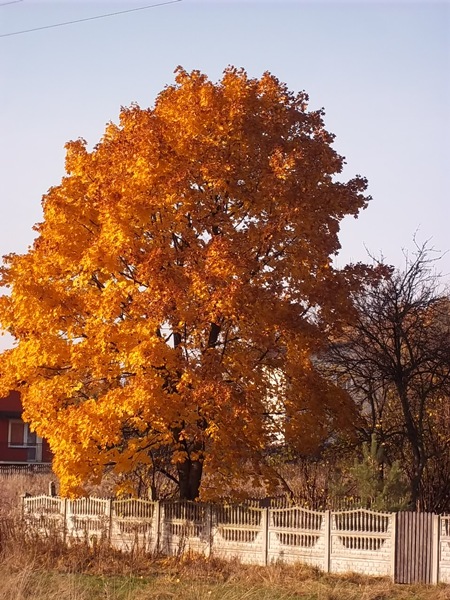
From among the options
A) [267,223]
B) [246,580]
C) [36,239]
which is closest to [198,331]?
[267,223]

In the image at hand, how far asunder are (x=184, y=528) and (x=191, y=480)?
59.6 inches

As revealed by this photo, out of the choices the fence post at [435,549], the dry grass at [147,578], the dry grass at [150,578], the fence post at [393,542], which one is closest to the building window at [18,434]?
the dry grass at [147,578]

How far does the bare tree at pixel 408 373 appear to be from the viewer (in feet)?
86.7

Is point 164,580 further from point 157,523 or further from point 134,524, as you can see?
Answer: point 134,524

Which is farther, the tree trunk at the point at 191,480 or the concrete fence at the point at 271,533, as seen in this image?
the tree trunk at the point at 191,480

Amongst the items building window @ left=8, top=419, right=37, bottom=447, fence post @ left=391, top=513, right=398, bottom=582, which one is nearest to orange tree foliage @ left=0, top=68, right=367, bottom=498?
fence post @ left=391, top=513, right=398, bottom=582

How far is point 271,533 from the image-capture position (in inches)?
898

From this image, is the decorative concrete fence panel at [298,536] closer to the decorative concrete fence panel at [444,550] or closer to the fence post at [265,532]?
the fence post at [265,532]

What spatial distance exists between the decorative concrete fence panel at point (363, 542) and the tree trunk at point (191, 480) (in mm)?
4351

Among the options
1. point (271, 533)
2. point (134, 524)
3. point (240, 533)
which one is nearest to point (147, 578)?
point (240, 533)

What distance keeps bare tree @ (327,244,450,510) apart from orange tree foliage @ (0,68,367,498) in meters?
2.81

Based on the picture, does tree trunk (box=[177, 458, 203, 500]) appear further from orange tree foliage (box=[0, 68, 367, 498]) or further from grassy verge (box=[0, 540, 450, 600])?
grassy verge (box=[0, 540, 450, 600])

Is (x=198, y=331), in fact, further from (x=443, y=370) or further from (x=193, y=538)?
(x=443, y=370)

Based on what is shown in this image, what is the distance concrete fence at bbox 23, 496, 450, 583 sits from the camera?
68.2 feet
